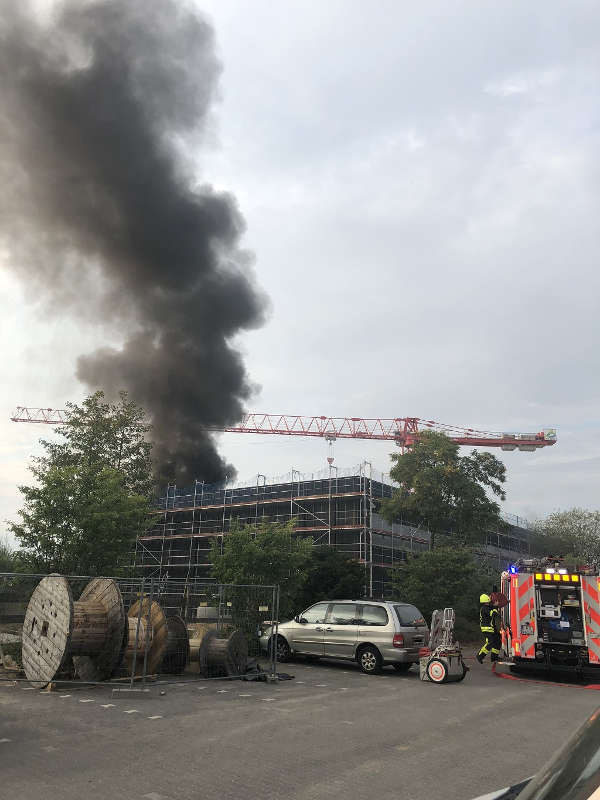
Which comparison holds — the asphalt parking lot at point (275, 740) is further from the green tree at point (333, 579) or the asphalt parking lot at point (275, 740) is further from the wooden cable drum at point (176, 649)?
the green tree at point (333, 579)

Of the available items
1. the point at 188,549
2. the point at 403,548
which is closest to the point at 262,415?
the point at 188,549

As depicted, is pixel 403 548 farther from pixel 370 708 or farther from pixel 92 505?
pixel 370 708

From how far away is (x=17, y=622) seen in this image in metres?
11.5

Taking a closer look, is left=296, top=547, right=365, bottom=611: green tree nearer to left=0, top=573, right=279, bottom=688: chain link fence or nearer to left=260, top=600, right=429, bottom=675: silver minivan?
left=260, top=600, right=429, bottom=675: silver minivan

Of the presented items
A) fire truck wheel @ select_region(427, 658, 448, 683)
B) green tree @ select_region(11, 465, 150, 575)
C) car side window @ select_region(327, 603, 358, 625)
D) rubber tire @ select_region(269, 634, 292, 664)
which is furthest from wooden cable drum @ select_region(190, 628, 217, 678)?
green tree @ select_region(11, 465, 150, 575)

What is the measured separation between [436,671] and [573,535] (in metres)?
47.7

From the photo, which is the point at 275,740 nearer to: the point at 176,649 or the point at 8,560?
the point at 176,649

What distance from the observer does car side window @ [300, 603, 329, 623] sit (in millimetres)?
14391

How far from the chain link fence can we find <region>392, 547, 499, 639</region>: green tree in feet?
44.1

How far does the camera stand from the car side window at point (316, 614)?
14391mm

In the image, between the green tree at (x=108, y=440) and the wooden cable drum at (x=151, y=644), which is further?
the green tree at (x=108, y=440)

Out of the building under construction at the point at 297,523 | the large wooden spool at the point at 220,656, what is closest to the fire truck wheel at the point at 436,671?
the large wooden spool at the point at 220,656

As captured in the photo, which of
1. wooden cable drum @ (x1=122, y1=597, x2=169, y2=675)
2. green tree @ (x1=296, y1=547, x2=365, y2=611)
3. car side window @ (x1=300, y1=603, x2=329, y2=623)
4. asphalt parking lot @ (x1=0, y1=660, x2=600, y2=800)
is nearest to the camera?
asphalt parking lot @ (x1=0, y1=660, x2=600, y2=800)

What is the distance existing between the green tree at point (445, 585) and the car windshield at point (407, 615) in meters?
12.0
